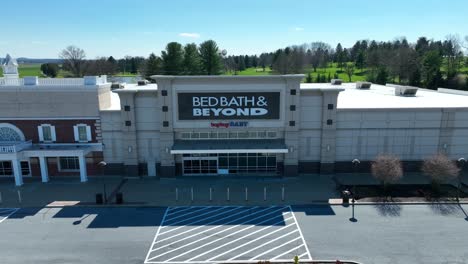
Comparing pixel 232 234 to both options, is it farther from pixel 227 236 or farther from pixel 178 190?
pixel 178 190

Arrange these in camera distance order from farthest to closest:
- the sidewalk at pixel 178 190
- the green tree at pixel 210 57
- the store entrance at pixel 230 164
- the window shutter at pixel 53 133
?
the green tree at pixel 210 57, the store entrance at pixel 230 164, the window shutter at pixel 53 133, the sidewalk at pixel 178 190

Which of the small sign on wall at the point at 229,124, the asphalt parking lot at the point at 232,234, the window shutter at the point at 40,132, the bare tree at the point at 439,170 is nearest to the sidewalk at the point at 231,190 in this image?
the asphalt parking lot at the point at 232,234

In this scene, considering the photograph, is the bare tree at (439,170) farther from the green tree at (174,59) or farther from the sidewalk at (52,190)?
the green tree at (174,59)

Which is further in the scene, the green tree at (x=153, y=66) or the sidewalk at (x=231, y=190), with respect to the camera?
the green tree at (x=153, y=66)

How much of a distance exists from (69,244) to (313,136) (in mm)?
23455

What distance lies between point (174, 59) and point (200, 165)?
2498 inches

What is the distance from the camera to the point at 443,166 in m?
27.9

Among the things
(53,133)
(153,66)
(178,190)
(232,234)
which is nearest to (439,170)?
(232,234)

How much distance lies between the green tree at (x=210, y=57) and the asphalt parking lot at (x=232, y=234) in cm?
7448

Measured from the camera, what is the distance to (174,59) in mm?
91625

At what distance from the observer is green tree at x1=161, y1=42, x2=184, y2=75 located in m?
91.2

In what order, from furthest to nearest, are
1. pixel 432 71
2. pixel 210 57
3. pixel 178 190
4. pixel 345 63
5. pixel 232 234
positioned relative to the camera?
pixel 345 63 < pixel 210 57 < pixel 432 71 < pixel 178 190 < pixel 232 234

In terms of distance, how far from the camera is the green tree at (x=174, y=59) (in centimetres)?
9125

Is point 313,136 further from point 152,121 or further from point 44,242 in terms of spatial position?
point 44,242
